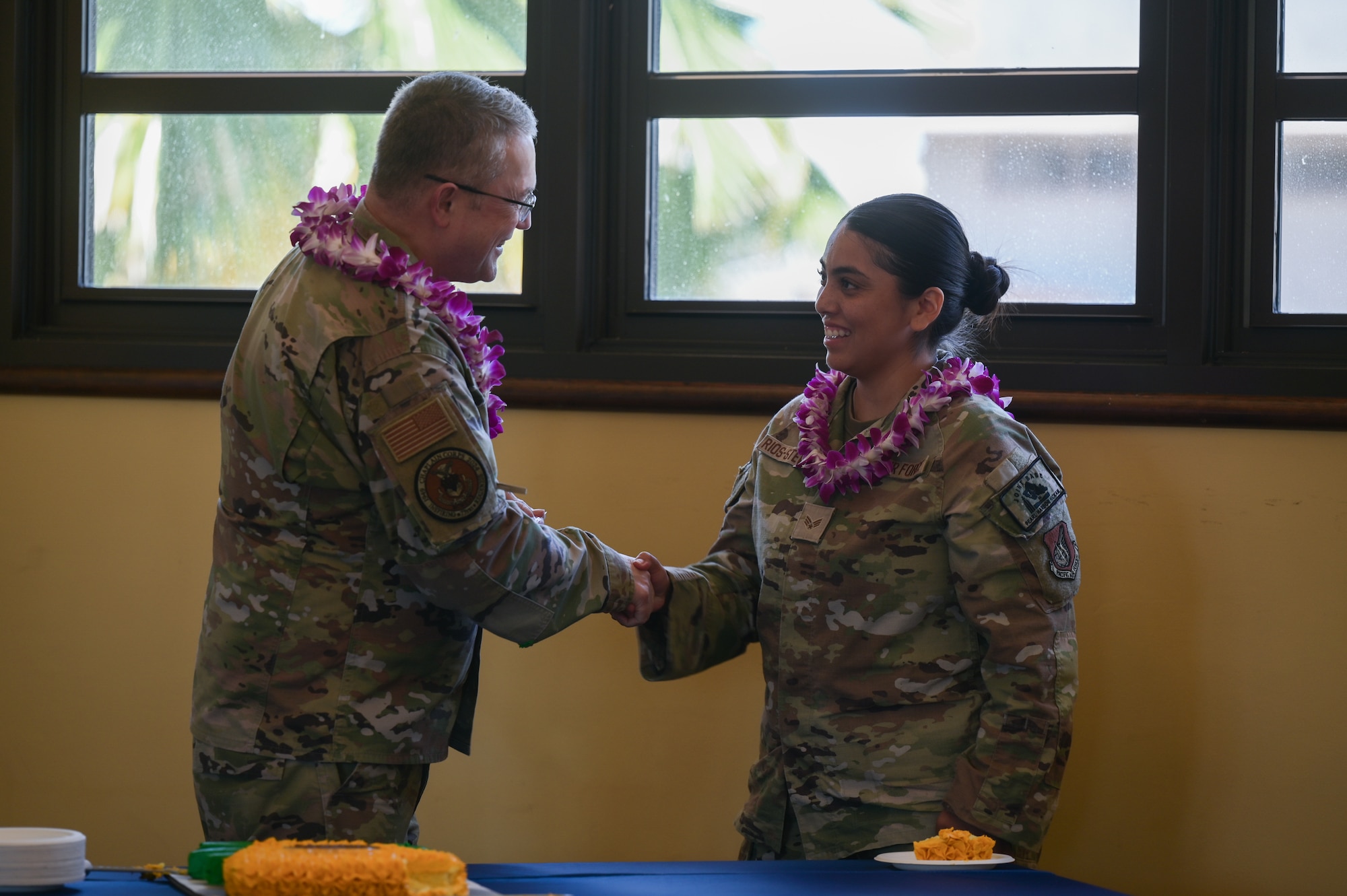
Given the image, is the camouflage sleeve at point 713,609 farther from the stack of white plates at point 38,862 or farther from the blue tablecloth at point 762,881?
the stack of white plates at point 38,862

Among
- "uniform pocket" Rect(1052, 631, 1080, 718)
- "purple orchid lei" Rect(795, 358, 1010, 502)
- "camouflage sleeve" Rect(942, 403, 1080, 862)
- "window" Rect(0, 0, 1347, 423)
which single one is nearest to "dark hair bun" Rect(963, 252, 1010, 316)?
"purple orchid lei" Rect(795, 358, 1010, 502)

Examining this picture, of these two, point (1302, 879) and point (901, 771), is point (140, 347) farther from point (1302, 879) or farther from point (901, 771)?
point (1302, 879)

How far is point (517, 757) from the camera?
258 cm

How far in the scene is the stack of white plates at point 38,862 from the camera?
3.99ft

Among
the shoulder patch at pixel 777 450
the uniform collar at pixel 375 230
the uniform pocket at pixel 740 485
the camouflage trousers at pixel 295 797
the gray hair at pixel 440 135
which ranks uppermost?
the gray hair at pixel 440 135

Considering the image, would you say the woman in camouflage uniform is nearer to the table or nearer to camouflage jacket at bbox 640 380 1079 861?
camouflage jacket at bbox 640 380 1079 861

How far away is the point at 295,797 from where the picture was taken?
1728mm

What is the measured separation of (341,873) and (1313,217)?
2.17 meters

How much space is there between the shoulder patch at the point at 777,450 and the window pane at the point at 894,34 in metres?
0.94

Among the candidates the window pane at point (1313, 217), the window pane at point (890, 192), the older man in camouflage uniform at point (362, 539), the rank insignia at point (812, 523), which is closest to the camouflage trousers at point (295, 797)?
the older man in camouflage uniform at point (362, 539)

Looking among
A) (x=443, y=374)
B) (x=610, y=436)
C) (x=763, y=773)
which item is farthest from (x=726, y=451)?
(x=443, y=374)

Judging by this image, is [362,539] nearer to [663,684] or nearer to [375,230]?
[375,230]

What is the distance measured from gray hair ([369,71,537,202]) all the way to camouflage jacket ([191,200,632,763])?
9 centimetres

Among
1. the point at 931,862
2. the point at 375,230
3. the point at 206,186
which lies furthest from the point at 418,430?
the point at 206,186
